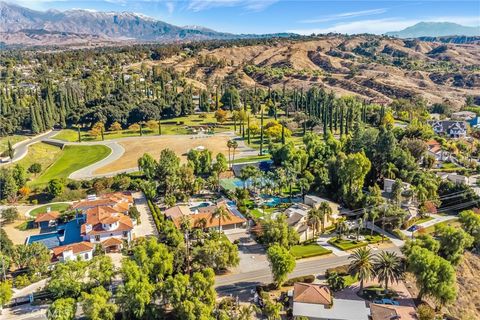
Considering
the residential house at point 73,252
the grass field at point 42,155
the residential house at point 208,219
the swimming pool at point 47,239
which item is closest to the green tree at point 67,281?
the residential house at point 73,252

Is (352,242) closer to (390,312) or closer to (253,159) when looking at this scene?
(390,312)

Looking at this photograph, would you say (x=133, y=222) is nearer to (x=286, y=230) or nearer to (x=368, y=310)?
(x=286, y=230)

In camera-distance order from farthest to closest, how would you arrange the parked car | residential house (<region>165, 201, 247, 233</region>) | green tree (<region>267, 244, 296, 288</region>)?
residential house (<region>165, 201, 247, 233</region>) < green tree (<region>267, 244, 296, 288</region>) < the parked car

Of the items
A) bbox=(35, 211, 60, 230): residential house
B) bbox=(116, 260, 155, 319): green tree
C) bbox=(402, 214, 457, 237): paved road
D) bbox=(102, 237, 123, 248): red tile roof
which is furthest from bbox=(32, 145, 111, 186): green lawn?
bbox=(402, 214, 457, 237): paved road

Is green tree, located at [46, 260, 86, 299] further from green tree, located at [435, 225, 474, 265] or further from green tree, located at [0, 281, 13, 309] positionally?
green tree, located at [435, 225, 474, 265]

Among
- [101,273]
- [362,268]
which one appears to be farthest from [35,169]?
[362,268]

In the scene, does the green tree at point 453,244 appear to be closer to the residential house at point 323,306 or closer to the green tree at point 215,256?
the residential house at point 323,306

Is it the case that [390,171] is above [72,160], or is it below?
above
